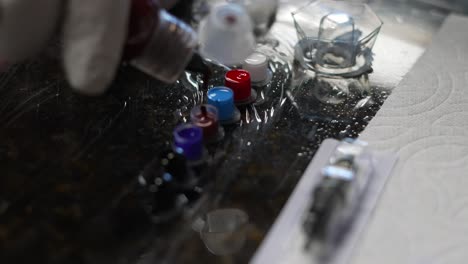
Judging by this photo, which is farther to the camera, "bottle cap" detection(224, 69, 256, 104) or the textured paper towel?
"bottle cap" detection(224, 69, 256, 104)

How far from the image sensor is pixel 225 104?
0.69 meters

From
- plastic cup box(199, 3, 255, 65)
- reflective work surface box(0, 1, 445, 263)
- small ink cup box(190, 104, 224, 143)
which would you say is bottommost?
reflective work surface box(0, 1, 445, 263)

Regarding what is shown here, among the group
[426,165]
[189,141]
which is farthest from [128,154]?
[426,165]

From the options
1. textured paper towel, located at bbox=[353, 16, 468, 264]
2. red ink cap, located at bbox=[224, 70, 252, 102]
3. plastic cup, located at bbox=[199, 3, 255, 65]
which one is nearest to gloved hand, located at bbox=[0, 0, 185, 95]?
plastic cup, located at bbox=[199, 3, 255, 65]

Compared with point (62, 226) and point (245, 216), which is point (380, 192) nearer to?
point (245, 216)

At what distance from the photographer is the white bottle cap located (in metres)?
0.76

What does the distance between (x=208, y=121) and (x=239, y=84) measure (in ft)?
0.29

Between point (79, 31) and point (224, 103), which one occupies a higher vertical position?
point (79, 31)

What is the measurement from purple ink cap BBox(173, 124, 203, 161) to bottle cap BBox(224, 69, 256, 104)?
11 cm

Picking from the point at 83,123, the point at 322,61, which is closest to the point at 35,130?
the point at 83,123

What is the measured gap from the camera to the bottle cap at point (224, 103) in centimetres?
69

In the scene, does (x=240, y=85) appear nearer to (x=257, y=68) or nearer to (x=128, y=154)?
(x=257, y=68)

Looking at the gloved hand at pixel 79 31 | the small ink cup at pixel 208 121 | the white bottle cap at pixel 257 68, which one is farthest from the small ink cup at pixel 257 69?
the gloved hand at pixel 79 31

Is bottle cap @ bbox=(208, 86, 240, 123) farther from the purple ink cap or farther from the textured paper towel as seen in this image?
the textured paper towel
